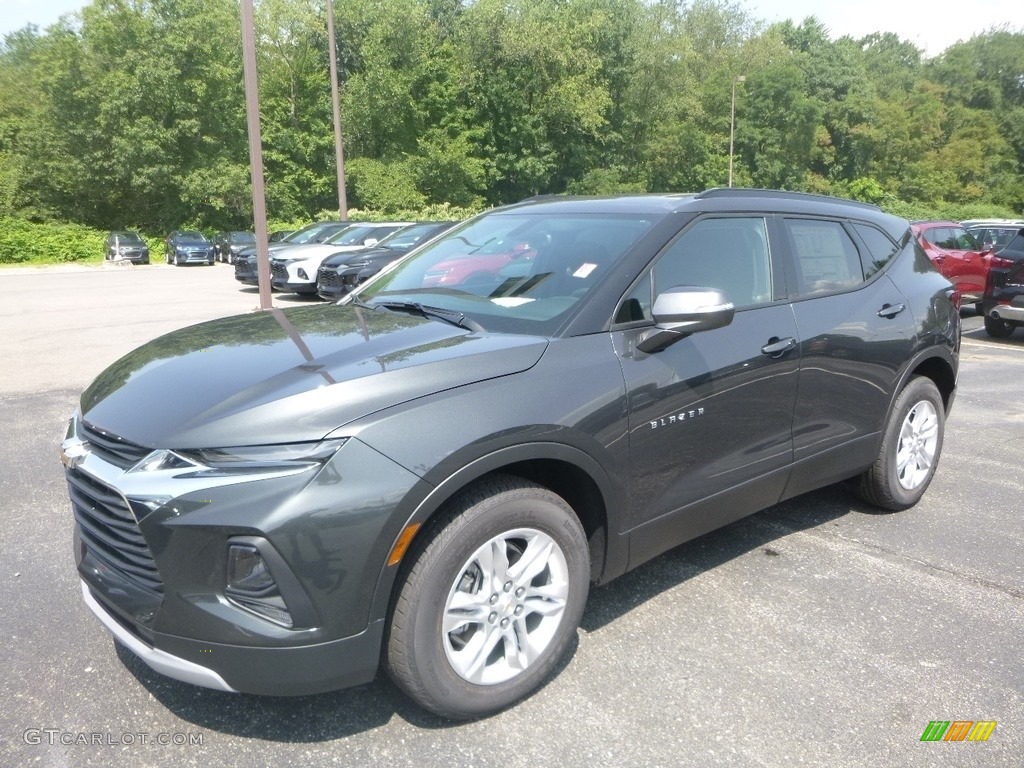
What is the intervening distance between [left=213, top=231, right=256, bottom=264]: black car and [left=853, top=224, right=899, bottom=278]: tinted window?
26.5m

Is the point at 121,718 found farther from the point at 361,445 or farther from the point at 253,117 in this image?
the point at 253,117

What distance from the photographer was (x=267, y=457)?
2473mm

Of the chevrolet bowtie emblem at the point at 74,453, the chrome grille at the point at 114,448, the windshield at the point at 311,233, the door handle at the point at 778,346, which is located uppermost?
the windshield at the point at 311,233

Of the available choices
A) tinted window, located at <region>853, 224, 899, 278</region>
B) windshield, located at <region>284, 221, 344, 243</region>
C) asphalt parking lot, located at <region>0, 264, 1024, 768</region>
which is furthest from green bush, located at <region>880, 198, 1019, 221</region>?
asphalt parking lot, located at <region>0, 264, 1024, 768</region>

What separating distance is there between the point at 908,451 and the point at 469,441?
326 centimetres

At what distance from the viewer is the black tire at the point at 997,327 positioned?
12.1 m

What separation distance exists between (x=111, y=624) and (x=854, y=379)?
3446mm

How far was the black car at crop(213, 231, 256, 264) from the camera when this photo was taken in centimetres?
3014

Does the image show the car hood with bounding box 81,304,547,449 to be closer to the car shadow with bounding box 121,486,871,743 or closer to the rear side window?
the car shadow with bounding box 121,486,871,743

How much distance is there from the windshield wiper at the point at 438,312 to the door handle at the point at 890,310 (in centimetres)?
239

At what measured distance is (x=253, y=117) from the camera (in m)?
11.3

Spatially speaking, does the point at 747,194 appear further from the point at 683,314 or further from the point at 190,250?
the point at 190,250

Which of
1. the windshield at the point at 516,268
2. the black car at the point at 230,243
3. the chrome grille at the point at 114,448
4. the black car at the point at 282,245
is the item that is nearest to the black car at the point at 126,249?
the black car at the point at 230,243

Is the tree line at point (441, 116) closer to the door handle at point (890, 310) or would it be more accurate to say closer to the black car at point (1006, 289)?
the black car at point (1006, 289)
